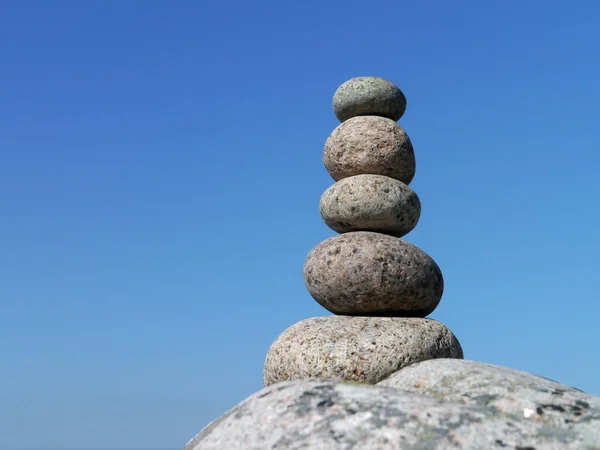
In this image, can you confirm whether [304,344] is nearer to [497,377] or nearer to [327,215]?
[327,215]

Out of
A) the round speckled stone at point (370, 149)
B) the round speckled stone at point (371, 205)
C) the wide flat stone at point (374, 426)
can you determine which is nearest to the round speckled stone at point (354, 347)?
the round speckled stone at point (371, 205)

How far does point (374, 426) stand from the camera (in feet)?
19.7

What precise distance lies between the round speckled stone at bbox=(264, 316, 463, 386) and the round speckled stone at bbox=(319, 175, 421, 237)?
70.7 inches

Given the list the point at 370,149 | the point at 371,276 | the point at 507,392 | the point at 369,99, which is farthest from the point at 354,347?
the point at 369,99

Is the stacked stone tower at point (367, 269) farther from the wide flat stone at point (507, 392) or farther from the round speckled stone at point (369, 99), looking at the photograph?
the wide flat stone at point (507, 392)

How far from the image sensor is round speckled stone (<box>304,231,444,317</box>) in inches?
465

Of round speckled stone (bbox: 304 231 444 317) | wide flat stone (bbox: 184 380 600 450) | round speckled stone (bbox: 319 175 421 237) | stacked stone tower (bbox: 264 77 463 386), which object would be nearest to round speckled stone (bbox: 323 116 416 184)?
stacked stone tower (bbox: 264 77 463 386)

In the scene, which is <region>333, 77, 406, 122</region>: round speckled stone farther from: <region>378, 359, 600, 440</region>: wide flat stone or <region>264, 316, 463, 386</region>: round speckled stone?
<region>378, 359, 600, 440</region>: wide flat stone

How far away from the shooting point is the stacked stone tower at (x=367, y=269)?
1113 cm

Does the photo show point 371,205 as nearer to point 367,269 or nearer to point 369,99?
point 367,269

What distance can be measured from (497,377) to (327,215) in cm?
642

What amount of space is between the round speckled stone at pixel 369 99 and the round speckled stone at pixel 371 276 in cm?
262

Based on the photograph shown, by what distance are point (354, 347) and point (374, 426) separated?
198 inches

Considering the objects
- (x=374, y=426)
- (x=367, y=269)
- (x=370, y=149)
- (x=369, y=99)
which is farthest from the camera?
(x=369, y=99)
